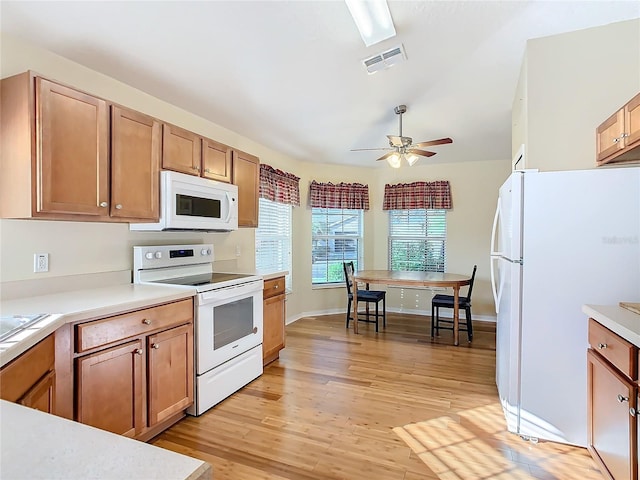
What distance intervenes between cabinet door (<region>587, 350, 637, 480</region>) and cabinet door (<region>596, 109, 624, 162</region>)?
4.09 feet

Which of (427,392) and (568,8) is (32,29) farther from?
(427,392)

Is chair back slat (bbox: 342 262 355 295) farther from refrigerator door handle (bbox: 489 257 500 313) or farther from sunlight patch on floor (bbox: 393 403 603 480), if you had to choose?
sunlight patch on floor (bbox: 393 403 603 480)

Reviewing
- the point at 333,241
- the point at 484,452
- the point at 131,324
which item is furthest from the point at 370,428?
the point at 333,241

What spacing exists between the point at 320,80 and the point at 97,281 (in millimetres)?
2345

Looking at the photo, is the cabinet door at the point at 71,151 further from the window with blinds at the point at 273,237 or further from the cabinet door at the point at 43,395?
the window with blinds at the point at 273,237

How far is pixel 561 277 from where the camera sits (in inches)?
86.4

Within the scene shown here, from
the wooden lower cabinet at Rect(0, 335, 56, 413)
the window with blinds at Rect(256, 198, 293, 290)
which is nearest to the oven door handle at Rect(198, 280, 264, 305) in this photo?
the wooden lower cabinet at Rect(0, 335, 56, 413)

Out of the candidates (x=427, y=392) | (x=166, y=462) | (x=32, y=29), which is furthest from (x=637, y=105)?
(x=32, y=29)

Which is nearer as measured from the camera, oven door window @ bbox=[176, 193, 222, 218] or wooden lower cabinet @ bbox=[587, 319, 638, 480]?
wooden lower cabinet @ bbox=[587, 319, 638, 480]

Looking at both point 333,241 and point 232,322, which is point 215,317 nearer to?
point 232,322

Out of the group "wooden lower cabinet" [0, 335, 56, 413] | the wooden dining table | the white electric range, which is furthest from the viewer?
the wooden dining table

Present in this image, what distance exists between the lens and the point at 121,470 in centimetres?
55

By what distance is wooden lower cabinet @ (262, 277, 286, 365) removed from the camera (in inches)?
132

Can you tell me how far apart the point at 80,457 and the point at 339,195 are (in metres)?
5.13
